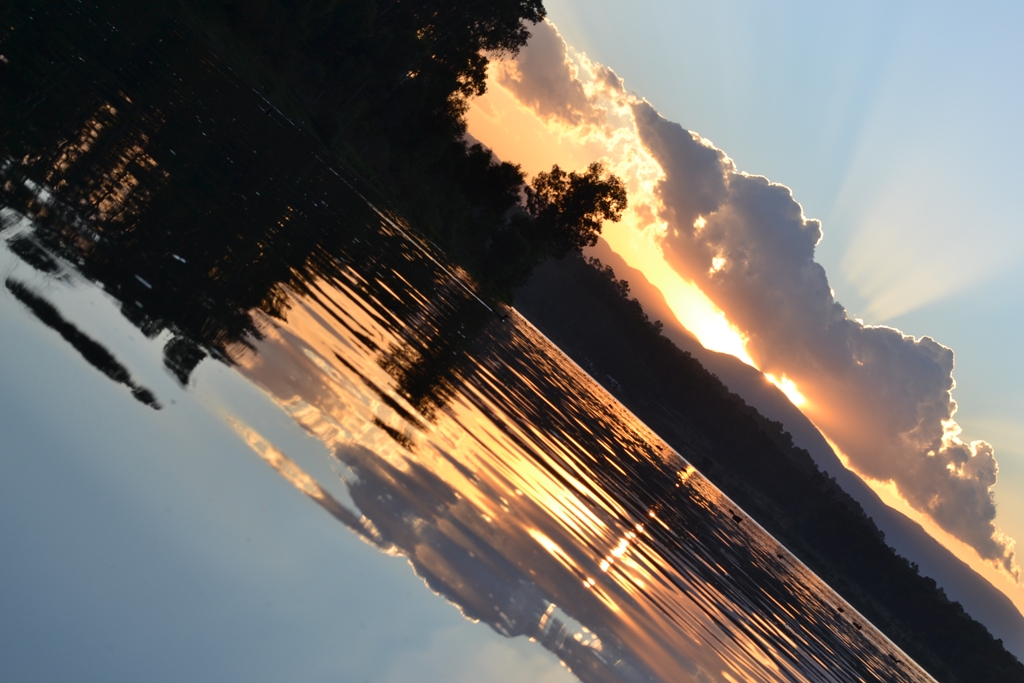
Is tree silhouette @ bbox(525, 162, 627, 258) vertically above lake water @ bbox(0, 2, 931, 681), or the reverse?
tree silhouette @ bbox(525, 162, 627, 258)

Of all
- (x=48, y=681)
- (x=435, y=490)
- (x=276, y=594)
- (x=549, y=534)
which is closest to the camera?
(x=48, y=681)

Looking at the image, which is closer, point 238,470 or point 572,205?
point 238,470

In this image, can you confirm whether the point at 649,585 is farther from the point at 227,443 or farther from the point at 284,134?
the point at 284,134

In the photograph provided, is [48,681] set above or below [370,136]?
below

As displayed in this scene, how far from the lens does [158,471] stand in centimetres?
783

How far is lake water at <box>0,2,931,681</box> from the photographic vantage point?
20.5ft

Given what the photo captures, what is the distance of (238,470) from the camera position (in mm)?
8984

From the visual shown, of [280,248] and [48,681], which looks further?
[280,248]

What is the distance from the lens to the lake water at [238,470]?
624cm

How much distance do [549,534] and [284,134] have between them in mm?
48910

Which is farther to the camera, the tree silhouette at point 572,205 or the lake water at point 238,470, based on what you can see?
the tree silhouette at point 572,205

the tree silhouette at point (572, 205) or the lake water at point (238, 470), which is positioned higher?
the tree silhouette at point (572, 205)

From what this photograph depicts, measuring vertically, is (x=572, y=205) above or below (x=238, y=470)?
above

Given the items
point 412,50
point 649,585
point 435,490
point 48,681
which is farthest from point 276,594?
point 412,50
